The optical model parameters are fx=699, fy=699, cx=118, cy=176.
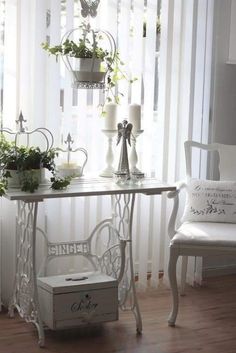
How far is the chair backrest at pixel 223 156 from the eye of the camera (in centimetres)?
412

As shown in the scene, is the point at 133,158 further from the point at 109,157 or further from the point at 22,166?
the point at 22,166

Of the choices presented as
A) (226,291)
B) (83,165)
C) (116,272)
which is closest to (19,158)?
(83,165)

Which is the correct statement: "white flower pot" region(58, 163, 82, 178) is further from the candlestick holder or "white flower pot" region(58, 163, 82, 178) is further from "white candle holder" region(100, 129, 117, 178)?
"white candle holder" region(100, 129, 117, 178)

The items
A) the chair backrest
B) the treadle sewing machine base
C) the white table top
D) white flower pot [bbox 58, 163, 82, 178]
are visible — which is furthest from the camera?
the chair backrest

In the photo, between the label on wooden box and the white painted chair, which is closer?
the label on wooden box

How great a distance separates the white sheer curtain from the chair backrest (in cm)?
17

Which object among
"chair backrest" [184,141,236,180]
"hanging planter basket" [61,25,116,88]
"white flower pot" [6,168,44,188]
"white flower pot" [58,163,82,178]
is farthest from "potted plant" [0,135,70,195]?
"chair backrest" [184,141,236,180]

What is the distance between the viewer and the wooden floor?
340 centimetres

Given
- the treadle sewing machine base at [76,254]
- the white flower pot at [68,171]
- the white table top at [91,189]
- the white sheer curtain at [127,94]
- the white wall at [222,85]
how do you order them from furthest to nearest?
A: the white wall at [222,85] → the white sheer curtain at [127,94] → the white flower pot at [68,171] → the treadle sewing machine base at [76,254] → the white table top at [91,189]

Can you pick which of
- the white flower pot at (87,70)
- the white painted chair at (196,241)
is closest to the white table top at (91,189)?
the white painted chair at (196,241)

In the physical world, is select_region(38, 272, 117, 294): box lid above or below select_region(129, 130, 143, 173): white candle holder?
below

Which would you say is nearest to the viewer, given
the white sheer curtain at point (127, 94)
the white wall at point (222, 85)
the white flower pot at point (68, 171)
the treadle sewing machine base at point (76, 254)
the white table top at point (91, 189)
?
the white table top at point (91, 189)

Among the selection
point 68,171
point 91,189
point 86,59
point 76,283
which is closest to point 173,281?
point 76,283

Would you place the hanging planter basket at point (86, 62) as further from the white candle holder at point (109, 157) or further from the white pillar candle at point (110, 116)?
the white candle holder at point (109, 157)
